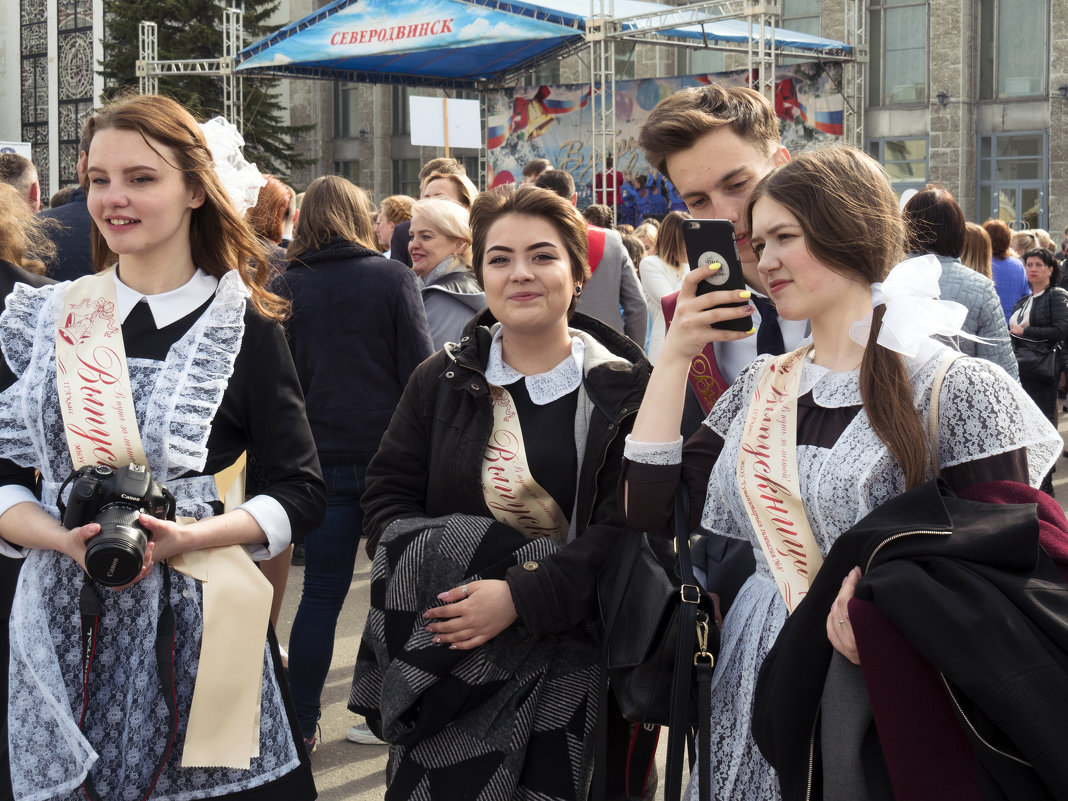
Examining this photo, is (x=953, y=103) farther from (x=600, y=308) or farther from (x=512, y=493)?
(x=512, y=493)

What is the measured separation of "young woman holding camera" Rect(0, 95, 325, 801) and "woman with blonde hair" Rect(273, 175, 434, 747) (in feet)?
6.13

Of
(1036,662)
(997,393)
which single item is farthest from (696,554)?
(1036,662)

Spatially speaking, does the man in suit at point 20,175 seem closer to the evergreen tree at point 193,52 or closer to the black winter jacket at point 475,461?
the black winter jacket at point 475,461

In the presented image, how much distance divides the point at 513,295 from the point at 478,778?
1157mm

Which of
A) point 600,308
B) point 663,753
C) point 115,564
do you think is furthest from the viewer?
point 600,308

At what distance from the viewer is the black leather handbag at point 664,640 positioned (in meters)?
2.17

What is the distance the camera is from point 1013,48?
24.6 metres

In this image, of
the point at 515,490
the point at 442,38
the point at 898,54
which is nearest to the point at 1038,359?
the point at 515,490

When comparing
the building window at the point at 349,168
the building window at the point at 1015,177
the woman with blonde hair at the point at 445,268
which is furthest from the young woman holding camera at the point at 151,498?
the building window at the point at 349,168

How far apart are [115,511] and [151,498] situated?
0.08 meters

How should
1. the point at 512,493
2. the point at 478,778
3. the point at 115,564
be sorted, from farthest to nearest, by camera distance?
the point at 512,493 → the point at 478,778 → the point at 115,564

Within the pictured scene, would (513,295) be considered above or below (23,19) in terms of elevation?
below

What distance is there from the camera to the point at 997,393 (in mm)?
1924

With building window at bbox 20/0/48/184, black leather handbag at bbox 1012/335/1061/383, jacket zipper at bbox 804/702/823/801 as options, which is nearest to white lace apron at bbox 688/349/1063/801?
jacket zipper at bbox 804/702/823/801
